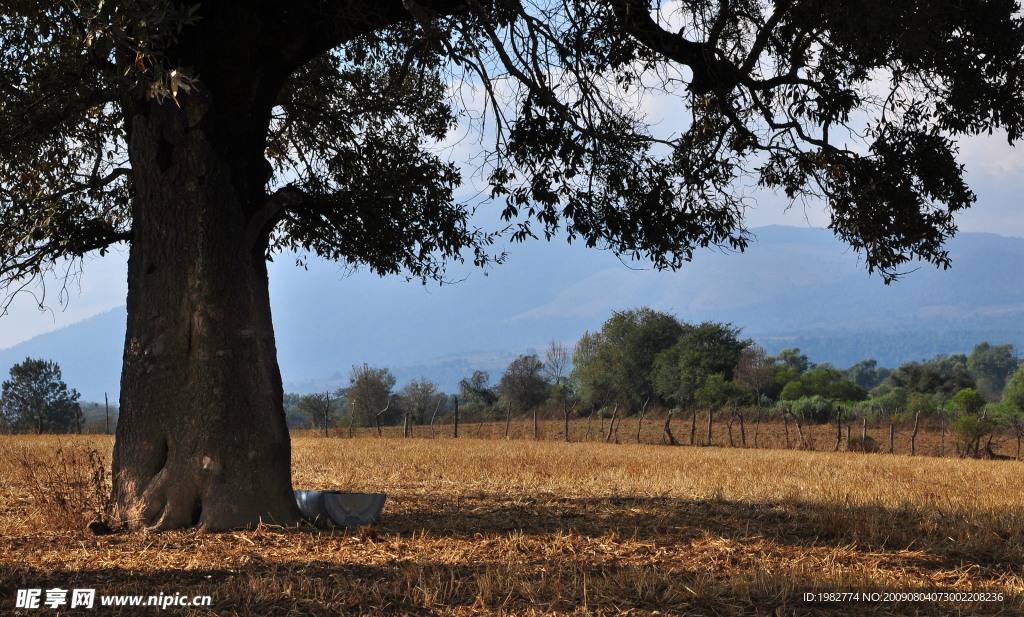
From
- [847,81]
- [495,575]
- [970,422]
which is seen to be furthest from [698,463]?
[970,422]

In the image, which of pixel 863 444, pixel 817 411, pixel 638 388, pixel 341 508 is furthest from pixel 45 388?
pixel 341 508

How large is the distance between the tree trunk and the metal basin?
21 centimetres

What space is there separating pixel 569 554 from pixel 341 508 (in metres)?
2.38

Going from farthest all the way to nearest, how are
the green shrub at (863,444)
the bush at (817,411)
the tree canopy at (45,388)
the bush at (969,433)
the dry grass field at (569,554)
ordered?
the tree canopy at (45,388) < the bush at (817,411) < the green shrub at (863,444) < the bush at (969,433) < the dry grass field at (569,554)

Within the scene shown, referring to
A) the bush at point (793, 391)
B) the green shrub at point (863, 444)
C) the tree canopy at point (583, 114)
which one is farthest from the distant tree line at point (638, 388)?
the tree canopy at point (583, 114)

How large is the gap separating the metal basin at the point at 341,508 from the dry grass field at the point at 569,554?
22 cm

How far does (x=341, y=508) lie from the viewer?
7121 mm

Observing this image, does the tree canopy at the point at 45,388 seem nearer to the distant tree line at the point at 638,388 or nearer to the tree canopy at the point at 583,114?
the distant tree line at the point at 638,388

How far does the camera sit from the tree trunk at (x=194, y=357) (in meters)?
6.88

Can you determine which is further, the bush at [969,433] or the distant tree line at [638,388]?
the distant tree line at [638,388]

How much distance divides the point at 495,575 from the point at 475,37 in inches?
221

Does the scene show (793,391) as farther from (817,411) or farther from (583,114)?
(583,114)

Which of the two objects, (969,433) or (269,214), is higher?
(269,214)

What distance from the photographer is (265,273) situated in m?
7.96
